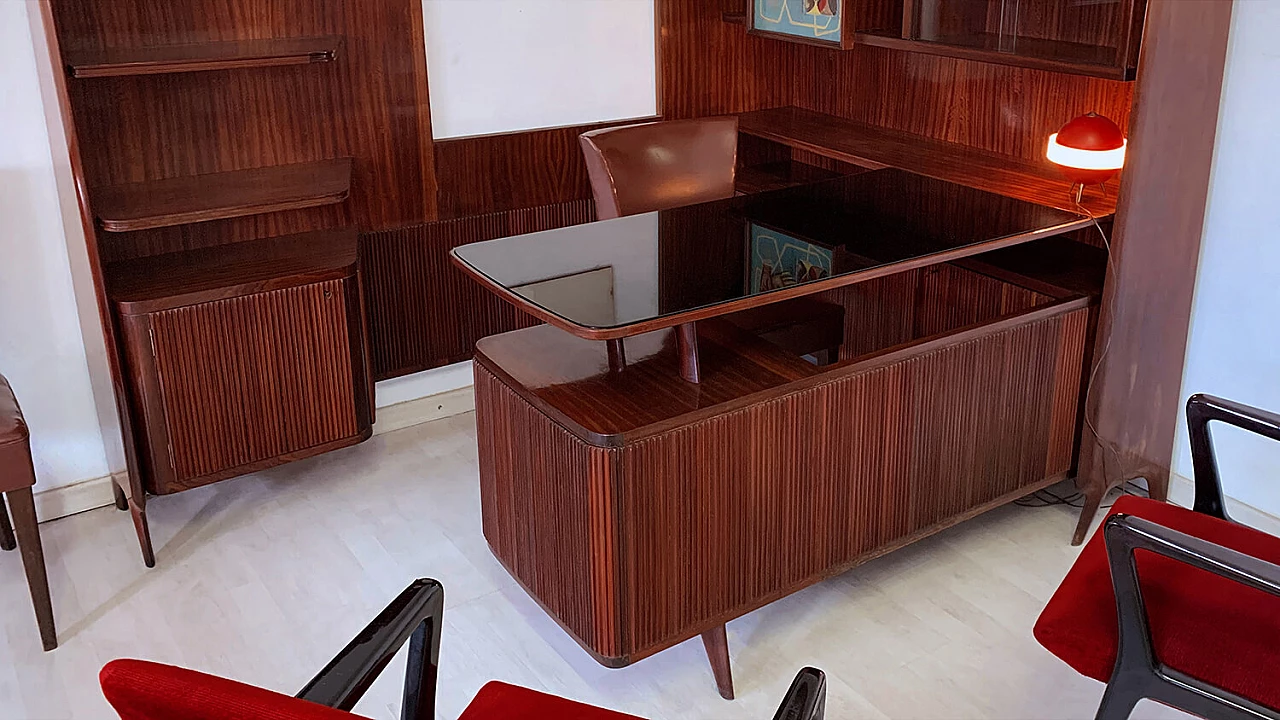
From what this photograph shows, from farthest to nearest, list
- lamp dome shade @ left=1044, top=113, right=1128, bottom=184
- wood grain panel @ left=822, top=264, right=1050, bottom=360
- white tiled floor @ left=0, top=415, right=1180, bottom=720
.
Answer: wood grain panel @ left=822, top=264, right=1050, bottom=360
lamp dome shade @ left=1044, top=113, right=1128, bottom=184
white tiled floor @ left=0, top=415, right=1180, bottom=720

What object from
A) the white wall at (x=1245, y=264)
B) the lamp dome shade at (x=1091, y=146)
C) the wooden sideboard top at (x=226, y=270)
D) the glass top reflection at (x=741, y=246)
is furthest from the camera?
the wooden sideboard top at (x=226, y=270)

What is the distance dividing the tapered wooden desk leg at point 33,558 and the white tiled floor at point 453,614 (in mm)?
53

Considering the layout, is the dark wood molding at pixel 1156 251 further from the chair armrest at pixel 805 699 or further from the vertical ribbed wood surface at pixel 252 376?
the vertical ribbed wood surface at pixel 252 376

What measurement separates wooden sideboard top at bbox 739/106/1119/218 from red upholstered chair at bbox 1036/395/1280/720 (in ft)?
3.17

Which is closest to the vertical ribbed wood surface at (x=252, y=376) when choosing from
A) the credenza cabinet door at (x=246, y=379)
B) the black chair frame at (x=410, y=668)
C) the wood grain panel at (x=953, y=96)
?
the credenza cabinet door at (x=246, y=379)

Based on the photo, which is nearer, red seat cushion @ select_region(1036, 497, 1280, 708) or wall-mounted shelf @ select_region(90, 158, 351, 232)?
red seat cushion @ select_region(1036, 497, 1280, 708)

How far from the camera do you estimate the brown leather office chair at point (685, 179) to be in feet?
8.77

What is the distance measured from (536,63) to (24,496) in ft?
5.78

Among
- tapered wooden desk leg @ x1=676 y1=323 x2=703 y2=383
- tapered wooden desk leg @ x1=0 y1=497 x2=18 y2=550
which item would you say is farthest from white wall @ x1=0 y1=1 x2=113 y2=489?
tapered wooden desk leg @ x1=676 y1=323 x2=703 y2=383

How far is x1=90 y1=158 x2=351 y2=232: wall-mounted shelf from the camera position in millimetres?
2535

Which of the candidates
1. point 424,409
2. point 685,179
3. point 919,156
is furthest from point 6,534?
point 919,156

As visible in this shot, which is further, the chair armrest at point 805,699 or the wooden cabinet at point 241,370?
the wooden cabinet at point 241,370

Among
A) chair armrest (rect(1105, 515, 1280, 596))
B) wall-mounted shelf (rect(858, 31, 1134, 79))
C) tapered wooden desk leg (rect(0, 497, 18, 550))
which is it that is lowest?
tapered wooden desk leg (rect(0, 497, 18, 550))

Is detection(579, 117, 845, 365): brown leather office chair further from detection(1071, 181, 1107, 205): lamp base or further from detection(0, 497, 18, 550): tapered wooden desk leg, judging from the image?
detection(0, 497, 18, 550): tapered wooden desk leg
